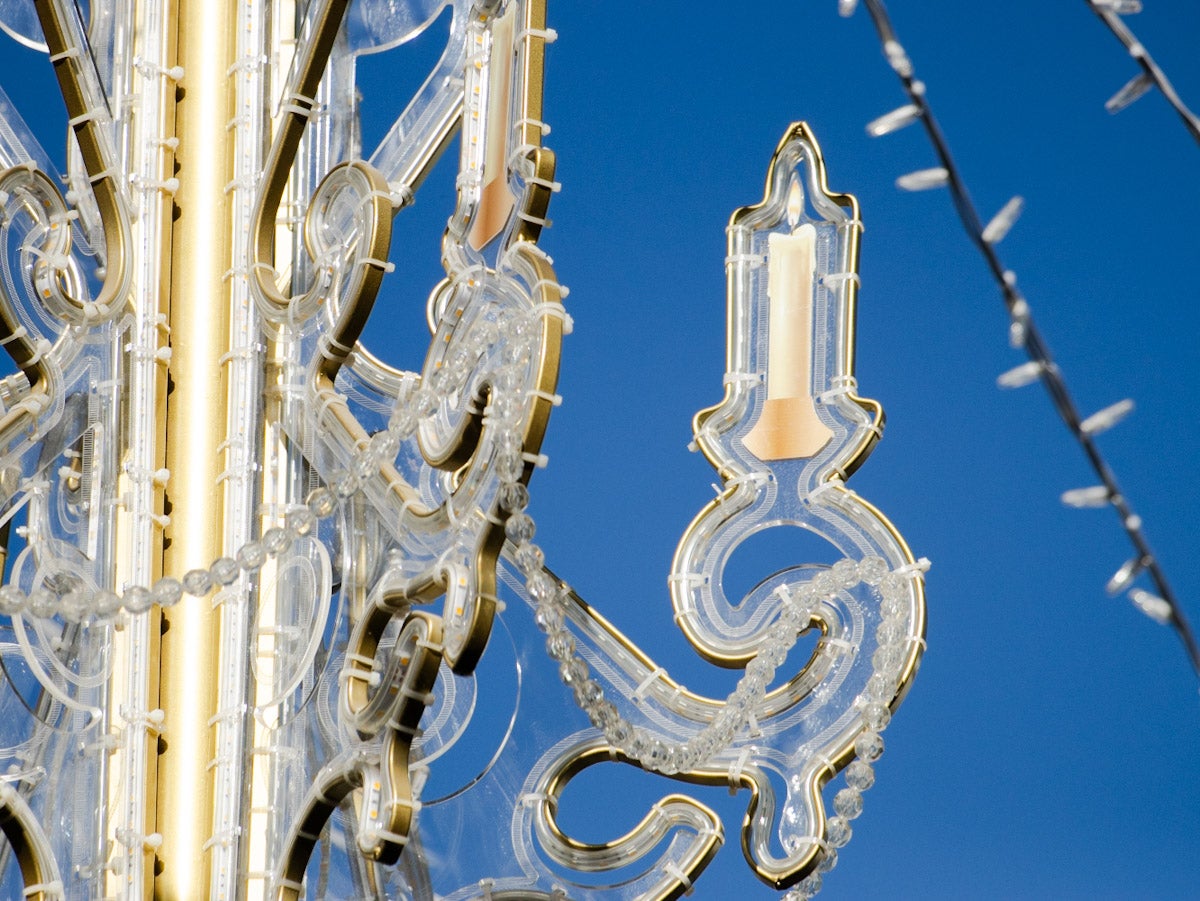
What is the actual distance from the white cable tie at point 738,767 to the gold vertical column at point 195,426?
318 mm

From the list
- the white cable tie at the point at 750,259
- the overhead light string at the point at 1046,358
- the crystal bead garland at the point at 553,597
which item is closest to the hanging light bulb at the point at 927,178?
the overhead light string at the point at 1046,358

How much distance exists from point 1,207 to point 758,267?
1.58 ft

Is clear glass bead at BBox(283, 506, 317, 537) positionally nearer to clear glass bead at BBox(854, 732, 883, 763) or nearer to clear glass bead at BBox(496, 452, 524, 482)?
clear glass bead at BBox(496, 452, 524, 482)

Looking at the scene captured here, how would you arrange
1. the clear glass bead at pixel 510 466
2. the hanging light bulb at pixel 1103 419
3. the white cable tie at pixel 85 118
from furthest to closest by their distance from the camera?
the white cable tie at pixel 85 118 → the clear glass bead at pixel 510 466 → the hanging light bulb at pixel 1103 419

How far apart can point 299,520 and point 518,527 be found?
16 centimetres

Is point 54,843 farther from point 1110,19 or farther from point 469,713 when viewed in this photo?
point 1110,19

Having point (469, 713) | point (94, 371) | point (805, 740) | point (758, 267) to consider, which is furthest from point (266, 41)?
point (805, 740)

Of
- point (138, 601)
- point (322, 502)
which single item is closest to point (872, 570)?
point (322, 502)

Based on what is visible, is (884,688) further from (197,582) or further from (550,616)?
(197,582)

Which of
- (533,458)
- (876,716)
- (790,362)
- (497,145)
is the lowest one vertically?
(876,716)

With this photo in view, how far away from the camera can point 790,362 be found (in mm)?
1190

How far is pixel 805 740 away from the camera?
1.15 m

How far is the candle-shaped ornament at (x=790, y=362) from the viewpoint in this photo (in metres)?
1.18

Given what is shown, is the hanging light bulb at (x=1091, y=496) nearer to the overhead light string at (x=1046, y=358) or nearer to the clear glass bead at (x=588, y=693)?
the overhead light string at (x=1046, y=358)
